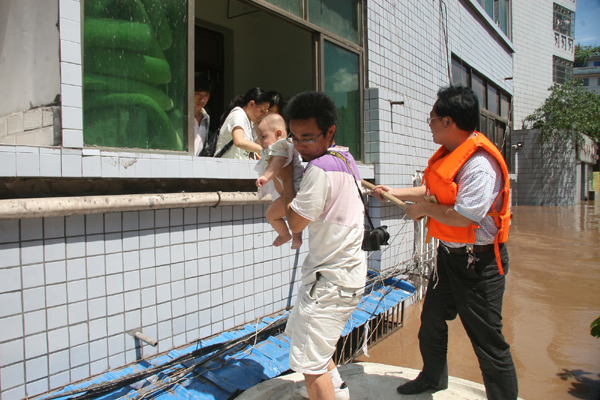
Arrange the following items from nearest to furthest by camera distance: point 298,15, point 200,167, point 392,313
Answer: point 200,167
point 298,15
point 392,313

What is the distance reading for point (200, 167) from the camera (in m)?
3.10

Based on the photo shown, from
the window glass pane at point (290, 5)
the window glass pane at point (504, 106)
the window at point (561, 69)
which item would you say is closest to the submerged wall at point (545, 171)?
the window at point (561, 69)

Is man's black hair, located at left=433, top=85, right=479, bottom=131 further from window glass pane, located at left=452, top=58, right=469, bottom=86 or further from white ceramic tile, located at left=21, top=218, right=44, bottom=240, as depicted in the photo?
window glass pane, located at left=452, top=58, right=469, bottom=86

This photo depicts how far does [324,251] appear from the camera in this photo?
219cm

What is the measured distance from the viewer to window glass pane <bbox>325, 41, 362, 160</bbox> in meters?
4.93

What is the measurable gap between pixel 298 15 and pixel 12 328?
12.4ft

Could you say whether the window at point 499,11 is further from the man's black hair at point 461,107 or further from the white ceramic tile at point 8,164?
the white ceramic tile at point 8,164

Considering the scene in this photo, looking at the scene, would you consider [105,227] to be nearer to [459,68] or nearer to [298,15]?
[298,15]

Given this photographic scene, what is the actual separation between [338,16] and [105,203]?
3726mm

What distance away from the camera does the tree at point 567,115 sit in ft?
61.1

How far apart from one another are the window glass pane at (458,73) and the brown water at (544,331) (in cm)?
365

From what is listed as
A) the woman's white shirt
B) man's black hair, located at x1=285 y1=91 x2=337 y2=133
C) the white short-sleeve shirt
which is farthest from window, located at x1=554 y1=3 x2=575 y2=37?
the white short-sleeve shirt

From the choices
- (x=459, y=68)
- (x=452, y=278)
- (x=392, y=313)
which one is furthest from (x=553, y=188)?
(x=452, y=278)

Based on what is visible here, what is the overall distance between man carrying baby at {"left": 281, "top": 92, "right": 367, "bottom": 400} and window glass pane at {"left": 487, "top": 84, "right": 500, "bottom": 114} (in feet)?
30.4
